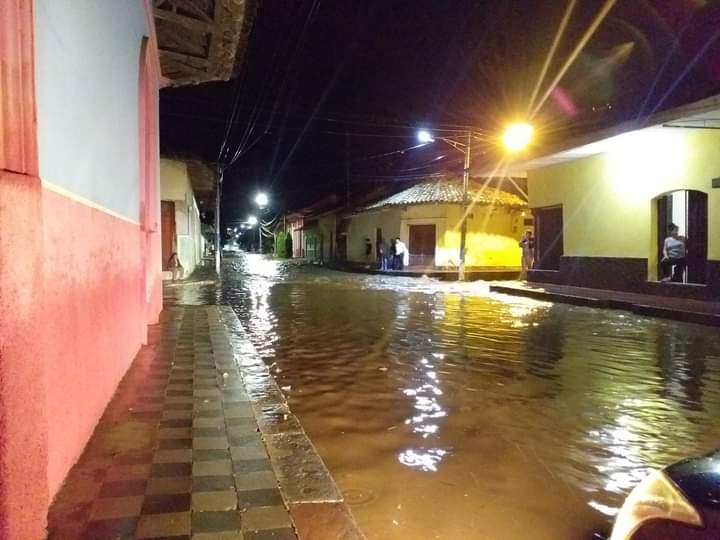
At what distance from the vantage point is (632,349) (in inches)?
328

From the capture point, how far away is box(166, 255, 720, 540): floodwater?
3354 millimetres

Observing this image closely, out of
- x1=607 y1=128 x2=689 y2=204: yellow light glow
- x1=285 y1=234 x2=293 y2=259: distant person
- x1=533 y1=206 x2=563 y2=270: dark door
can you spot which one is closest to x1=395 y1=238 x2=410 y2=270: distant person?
x1=533 y1=206 x2=563 y2=270: dark door

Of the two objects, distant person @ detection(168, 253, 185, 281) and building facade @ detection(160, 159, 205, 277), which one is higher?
building facade @ detection(160, 159, 205, 277)

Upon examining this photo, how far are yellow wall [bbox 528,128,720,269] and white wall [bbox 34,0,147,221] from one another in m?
12.1

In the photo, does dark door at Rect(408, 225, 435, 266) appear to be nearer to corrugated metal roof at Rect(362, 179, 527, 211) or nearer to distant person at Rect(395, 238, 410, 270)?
distant person at Rect(395, 238, 410, 270)

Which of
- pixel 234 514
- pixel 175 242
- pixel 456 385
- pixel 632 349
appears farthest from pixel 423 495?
pixel 175 242

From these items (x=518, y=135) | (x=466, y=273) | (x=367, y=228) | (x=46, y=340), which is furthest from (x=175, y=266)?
(x=46, y=340)

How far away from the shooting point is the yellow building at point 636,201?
13.2 metres

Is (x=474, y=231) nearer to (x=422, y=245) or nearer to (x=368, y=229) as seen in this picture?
(x=422, y=245)

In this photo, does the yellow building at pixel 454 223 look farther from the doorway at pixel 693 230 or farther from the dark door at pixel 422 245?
the doorway at pixel 693 230

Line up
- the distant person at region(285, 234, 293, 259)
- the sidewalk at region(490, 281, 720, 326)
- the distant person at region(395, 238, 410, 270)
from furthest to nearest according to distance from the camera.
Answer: the distant person at region(285, 234, 293, 259), the distant person at region(395, 238, 410, 270), the sidewalk at region(490, 281, 720, 326)

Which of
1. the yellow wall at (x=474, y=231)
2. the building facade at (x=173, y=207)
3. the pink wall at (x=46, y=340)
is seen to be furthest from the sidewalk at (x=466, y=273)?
the pink wall at (x=46, y=340)

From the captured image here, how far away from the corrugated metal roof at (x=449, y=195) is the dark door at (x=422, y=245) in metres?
1.73

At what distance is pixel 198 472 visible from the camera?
3.37 m
